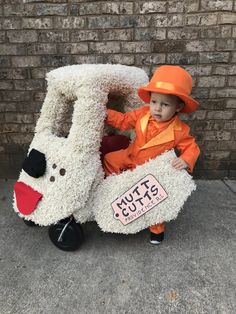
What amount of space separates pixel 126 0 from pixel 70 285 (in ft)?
7.87

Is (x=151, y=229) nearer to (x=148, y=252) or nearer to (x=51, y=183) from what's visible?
(x=148, y=252)

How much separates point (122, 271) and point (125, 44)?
201 cm

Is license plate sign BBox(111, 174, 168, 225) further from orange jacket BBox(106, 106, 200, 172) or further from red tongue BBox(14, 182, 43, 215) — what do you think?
red tongue BBox(14, 182, 43, 215)

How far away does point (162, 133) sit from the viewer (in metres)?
2.42

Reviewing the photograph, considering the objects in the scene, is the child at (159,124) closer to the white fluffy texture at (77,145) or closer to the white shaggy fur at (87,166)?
the white shaggy fur at (87,166)

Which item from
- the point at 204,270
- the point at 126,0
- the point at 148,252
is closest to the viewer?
the point at 204,270

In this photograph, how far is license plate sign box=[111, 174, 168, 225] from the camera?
2396 mm

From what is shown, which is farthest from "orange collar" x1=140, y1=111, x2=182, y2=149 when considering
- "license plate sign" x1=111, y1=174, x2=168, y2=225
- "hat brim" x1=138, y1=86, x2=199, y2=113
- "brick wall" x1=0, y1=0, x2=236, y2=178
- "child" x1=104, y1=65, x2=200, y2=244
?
"brick wall" x1=0, y1=0, x2=236, y2=178

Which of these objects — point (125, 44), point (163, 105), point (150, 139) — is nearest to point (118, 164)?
point (150, 139)

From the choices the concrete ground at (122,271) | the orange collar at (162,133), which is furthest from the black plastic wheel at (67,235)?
the orange collar at (162,133)

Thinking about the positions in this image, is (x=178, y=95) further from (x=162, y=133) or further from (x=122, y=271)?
(x=122, y=271)

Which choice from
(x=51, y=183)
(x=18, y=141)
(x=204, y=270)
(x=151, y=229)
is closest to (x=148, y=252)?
(x=151, y=229)

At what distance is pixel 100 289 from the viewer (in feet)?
→ 7.12

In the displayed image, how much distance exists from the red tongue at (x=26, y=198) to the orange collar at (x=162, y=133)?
82 centimetres
